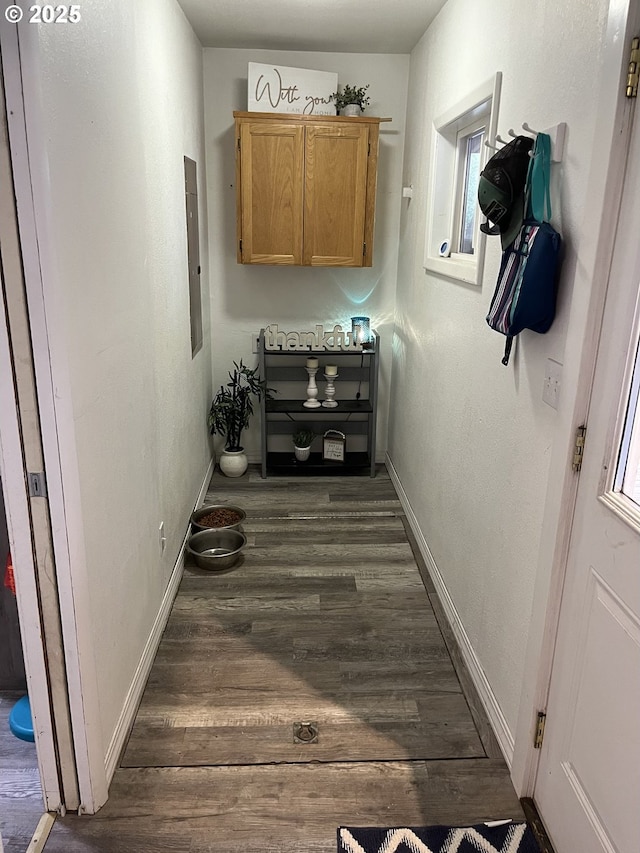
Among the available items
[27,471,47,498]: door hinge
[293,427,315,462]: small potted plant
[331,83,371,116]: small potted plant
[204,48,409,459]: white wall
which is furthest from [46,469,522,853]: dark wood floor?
[331,83,371,116]: small potted plant

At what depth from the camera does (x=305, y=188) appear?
372 centimetres

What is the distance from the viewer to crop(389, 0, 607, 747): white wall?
63.6 inches

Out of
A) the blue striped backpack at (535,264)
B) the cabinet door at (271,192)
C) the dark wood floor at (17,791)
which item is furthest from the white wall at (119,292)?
Result: the blue striped backpack at (535,264)

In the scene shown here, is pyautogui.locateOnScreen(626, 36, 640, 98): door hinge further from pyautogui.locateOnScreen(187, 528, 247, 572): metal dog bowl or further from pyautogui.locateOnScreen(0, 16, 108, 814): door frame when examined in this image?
pyautogui.locateOnScreen(187, 528, 247, 572): metal dog bowl

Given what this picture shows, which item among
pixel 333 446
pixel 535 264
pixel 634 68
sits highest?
pixel 634 68

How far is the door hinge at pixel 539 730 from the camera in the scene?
175cm

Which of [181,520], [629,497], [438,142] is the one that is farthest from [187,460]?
[629,497]

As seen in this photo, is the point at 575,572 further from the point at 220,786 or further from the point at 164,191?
the point at 164,191

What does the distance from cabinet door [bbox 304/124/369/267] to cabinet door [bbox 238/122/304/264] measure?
0.06m

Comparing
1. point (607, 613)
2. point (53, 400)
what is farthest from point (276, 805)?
point (53, 400)

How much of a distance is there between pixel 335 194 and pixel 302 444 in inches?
63.7

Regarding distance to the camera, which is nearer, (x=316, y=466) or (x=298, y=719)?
(x=298, y=719)

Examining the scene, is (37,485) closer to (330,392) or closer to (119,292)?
(119,292)

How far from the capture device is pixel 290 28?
3.36m
